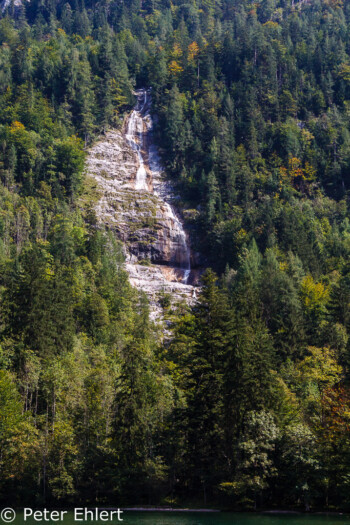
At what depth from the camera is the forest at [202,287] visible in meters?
49.1

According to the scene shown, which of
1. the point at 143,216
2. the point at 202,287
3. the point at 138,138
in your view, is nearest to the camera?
the point at 202,287

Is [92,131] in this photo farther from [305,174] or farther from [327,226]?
[327,226]

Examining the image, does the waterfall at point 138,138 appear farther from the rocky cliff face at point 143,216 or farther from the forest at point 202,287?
the forest at point 202,287

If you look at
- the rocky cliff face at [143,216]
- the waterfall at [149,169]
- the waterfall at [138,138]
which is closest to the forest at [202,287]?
the waterfall at [149,169]

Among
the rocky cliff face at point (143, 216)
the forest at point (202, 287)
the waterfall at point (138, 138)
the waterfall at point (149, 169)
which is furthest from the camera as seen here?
the waterfall at point (138, 138)

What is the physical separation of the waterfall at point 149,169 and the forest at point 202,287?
3.27 meters

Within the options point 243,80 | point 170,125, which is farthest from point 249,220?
point 243,80

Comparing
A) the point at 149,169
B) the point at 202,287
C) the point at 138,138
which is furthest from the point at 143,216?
the point at 202,287

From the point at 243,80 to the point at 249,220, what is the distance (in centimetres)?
6822

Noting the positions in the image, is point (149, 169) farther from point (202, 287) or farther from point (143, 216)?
point (202, 287)

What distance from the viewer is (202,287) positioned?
5431 cm

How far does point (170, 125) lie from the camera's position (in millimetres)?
155875

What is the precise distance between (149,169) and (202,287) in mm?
100387

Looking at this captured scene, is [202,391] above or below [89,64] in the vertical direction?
below
